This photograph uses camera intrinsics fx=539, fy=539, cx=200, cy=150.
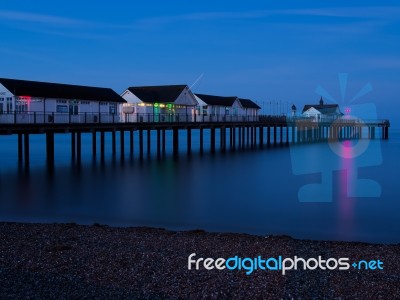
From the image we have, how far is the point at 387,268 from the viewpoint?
8672 mm

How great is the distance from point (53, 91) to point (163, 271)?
24902 mm

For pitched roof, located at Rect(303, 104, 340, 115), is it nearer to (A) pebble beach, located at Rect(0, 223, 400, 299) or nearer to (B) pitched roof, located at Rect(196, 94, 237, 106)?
(B) pitched roof, located at Rect(196, 94, 237, 106)

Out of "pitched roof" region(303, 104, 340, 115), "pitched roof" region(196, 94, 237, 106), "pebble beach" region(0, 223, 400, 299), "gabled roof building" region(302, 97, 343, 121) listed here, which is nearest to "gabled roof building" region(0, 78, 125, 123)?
"pitched roof" region(196, 94, 237, 106)

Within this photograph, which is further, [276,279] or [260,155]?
[260,155]

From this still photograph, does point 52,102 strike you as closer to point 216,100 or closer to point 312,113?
point 216,100

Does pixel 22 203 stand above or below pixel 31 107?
below

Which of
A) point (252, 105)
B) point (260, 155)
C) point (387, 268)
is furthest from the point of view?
point (252, 105)

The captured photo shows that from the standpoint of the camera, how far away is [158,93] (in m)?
43.9

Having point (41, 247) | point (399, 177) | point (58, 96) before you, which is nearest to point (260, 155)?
point (399, 177)

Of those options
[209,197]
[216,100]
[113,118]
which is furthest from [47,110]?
[216,100]

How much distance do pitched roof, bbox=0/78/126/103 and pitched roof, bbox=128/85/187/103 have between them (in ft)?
16.9

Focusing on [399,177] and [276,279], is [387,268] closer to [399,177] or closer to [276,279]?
[276,279]

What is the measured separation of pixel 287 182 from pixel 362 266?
17948 millimetres

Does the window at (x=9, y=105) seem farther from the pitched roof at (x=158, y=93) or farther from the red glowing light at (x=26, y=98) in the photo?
the pitched roof at (x=158, y=93)
